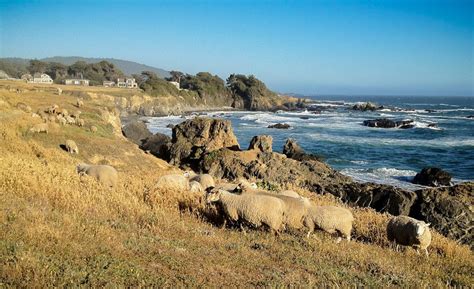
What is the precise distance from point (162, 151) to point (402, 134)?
4074 centimetres

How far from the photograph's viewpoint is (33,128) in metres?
21.7

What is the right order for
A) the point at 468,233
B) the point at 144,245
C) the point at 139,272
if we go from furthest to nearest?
1. the point at 468,233
2. the point at 144,245
3. the point at 139,272

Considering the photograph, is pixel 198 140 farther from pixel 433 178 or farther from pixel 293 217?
pixel 293 217

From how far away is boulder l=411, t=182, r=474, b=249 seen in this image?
13914mm

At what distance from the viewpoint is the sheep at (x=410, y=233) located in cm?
871

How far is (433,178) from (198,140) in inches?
651

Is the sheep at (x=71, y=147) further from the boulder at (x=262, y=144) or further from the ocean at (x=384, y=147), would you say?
the ocean at (x=384, y=147)

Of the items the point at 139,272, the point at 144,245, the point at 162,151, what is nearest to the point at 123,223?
the point at 144,245

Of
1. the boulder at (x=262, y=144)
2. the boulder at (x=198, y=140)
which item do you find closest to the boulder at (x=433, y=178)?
the boulder at (x=262, y=144)

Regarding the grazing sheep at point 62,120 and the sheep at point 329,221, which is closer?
the sheep at point 329,221

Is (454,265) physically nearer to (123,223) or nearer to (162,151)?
(123,223)

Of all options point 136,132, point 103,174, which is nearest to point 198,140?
point 136,132

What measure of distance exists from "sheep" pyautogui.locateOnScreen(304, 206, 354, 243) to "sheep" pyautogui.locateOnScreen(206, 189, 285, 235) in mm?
629

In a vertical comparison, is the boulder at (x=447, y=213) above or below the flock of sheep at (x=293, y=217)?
below
